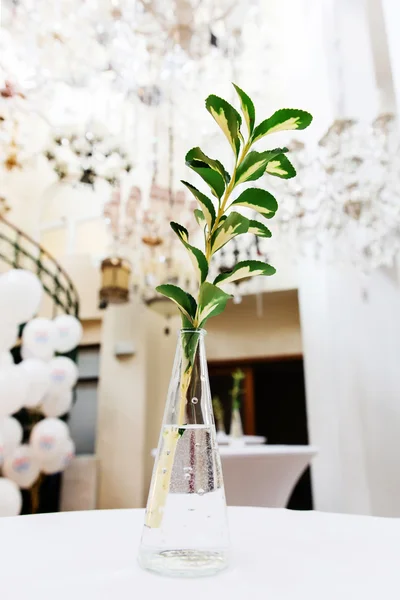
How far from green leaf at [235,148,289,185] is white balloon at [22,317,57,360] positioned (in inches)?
143

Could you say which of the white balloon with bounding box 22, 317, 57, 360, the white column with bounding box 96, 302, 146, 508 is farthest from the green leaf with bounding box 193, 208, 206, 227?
the white column with bounding box 96, 302, 146, 508

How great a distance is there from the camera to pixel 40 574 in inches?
19.7

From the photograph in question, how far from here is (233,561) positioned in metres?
0.56

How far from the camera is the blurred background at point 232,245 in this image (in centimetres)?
268

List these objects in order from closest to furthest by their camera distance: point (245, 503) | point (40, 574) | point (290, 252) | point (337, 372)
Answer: point (40, 574) < point (245, 503) < point (337, 372) < point (290, 252)

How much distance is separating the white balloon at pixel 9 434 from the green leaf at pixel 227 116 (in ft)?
A: 10.7

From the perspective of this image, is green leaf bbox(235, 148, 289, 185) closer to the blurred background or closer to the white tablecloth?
the white tablecloth

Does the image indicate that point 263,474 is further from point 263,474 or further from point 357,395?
point 357,395

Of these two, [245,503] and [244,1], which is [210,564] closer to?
[245,503]

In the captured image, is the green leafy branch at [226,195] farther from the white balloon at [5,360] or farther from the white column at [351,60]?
the white column at [351,60]

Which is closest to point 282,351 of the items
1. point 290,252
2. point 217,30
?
point 290,252

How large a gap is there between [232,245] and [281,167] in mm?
3307

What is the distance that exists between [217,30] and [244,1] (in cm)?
47

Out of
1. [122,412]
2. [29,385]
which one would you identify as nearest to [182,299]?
[29,385]
